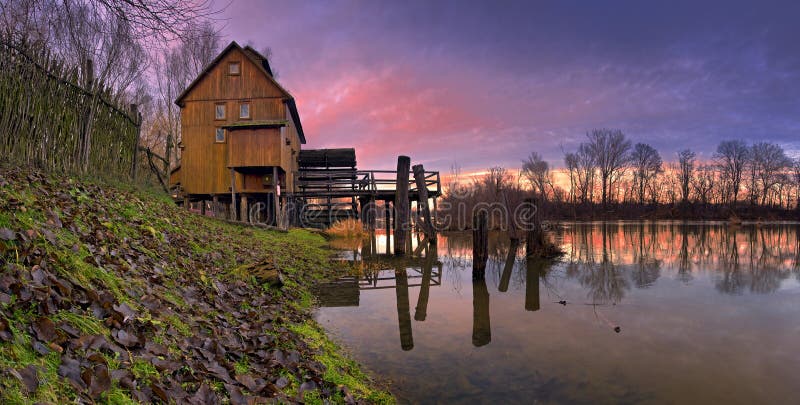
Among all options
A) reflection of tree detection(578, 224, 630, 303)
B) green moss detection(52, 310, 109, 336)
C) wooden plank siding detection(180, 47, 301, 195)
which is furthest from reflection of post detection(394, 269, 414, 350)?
wooden plank siding detection(180, 47, 301, 195)

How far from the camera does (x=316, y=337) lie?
18.9 ft

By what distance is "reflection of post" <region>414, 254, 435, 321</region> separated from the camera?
8266 millimetres

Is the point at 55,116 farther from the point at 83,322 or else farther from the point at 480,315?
the point at 480,315

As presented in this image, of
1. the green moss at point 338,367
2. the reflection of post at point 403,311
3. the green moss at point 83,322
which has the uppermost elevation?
the green moss at point 83,322

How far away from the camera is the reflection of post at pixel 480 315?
Result: 6.77m

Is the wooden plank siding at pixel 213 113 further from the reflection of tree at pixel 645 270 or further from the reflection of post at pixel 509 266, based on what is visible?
the reflection of tree at pixel 645 270

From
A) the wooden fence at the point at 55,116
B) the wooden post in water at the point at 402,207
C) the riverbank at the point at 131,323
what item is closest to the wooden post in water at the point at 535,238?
the wooden post in water at the point at 402,207

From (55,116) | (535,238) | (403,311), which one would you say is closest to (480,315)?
(403,311)

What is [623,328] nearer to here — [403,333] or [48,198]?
Result: [403,333]

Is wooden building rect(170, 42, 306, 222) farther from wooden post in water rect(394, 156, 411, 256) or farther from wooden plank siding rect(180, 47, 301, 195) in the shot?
wooden post in water rect(394, 156, 411, 256)

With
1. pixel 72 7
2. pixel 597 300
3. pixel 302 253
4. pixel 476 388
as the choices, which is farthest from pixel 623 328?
pixel 72 7

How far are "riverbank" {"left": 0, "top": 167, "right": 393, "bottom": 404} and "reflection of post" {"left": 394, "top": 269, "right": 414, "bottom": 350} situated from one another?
1271 mm

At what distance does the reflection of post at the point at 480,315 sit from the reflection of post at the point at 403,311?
1116mm

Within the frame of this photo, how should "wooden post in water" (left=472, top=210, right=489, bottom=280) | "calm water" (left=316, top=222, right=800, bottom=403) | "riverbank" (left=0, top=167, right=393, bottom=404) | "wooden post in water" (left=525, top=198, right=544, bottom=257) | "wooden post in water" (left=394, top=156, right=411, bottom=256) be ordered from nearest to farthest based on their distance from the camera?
"riverbank" (left=0, top=167, right=393, bottom=404), "calm water" (left=316, top=222, right=800, bottom=403), "wooden post in water" (left=472, top=210, right=489, bottom=280), "wooden post in water" (left=394, top=156, right=411, bottom=256), "wooden post in water" (left=525, top=198, right=544, bottom=257)
